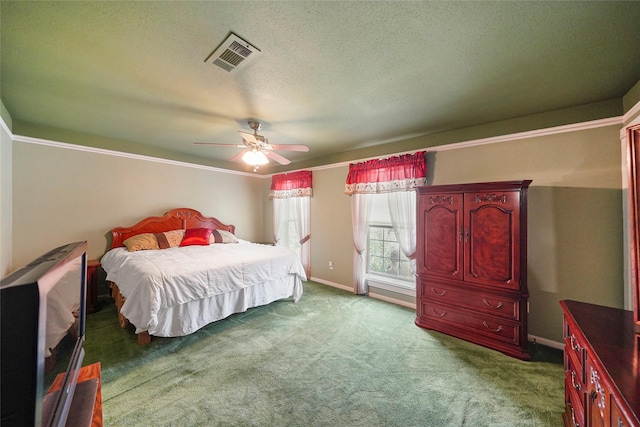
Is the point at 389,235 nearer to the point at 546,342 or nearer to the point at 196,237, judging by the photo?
the point at 546,342

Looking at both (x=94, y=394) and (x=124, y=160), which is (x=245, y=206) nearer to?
(x=124, y=160)

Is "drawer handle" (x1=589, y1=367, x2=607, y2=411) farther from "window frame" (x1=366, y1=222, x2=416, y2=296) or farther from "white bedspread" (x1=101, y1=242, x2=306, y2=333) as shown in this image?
"white bedspread" (x1=101, y1=242, x2=306, y2=333)

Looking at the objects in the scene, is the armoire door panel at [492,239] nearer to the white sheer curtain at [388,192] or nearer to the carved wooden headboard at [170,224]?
the white sheer curtain at [388,192]

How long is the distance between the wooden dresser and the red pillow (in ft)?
14.1

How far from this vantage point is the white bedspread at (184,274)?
2193 millimetres

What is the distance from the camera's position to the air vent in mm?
Result: 1469

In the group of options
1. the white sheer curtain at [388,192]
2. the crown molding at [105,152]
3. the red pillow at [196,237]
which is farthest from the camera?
the red pillow at [196,237]

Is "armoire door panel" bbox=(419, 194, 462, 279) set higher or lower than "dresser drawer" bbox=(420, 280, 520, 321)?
higher

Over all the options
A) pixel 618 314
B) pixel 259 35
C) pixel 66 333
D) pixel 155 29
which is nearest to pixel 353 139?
pixel 259 35

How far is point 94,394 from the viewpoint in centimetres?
107

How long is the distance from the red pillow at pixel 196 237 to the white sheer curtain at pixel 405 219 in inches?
123

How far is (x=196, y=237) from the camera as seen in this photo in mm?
3951

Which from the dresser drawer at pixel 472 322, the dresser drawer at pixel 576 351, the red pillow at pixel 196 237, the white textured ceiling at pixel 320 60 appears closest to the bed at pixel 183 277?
the red pillow at pixel 196 237

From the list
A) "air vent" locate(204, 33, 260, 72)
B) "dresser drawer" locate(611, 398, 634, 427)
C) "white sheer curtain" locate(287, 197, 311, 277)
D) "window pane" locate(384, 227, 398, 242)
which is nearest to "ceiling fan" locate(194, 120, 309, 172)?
"air vent" locate(204, 33, 260, 72)
